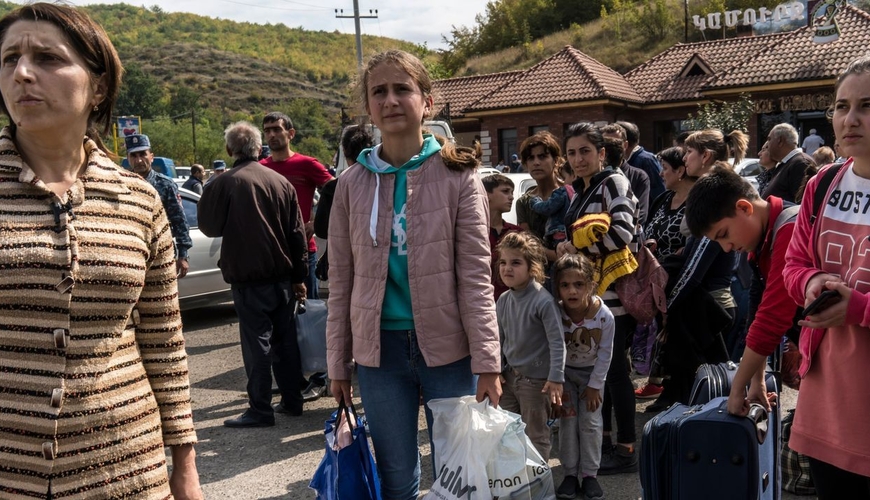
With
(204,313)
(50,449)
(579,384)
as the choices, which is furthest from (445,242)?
(204,313)

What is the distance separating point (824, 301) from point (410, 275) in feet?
4.27

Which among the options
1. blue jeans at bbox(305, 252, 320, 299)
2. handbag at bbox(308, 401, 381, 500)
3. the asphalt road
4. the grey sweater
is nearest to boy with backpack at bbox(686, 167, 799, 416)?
the grey sweater

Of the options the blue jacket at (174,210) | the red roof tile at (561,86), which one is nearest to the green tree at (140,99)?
the red roof tile at (561,86)

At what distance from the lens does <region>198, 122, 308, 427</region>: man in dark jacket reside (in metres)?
5.35

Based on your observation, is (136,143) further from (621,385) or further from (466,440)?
(466,440)

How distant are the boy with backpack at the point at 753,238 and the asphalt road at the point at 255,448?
166cm

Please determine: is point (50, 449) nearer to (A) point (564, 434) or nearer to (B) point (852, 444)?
(B) point (852, 444)

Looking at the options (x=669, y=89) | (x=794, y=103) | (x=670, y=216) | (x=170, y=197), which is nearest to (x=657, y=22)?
(x=669, y=89)

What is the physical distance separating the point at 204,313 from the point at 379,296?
794 centimetres

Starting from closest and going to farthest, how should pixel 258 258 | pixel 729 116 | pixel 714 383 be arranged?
pixel 714 383 → pixel 258 258 → pixel 729 116

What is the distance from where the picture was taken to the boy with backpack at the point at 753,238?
8.32 ft

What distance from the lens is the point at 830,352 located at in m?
2.21

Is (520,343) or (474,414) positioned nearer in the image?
(474,414)

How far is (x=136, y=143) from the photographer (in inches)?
284
